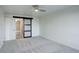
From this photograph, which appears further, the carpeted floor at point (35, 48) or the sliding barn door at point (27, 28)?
the sliding barn door at point (27, 28)

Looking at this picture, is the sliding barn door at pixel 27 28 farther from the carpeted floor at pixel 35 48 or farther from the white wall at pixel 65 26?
the carpeted floor at pixel 35 48

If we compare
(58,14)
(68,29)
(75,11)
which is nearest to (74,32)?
(68,29)

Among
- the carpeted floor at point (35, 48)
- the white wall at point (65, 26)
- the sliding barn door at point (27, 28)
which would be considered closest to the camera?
the carpeted floor at point (35, 48)

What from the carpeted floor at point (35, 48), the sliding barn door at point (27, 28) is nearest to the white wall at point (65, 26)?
the carpeted floor at point (35, 48)

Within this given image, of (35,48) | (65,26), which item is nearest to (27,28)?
(35,48)

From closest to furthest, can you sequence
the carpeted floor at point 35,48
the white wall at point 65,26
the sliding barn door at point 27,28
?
1. the carpeted floor at point 35,48
2. the white wall at point 65,26
3. the sliding barn door at point 27,28

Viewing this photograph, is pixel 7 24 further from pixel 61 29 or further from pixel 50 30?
pixel 61 29

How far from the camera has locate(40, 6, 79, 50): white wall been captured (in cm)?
392

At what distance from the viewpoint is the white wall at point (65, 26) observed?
392cm

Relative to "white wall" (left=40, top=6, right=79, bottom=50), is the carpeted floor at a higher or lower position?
lower

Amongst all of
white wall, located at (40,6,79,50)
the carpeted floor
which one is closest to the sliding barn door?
white wall, located at (40,6,79,50)

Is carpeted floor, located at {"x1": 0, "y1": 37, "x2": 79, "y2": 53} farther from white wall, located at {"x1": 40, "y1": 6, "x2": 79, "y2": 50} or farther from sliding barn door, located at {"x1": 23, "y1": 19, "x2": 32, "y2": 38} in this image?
sliding barn door, located at {"x1": 23, "y1": 19, "x2": 32, "y2": 38}

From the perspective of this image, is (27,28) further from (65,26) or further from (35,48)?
(65,26)

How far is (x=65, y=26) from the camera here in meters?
4.60
